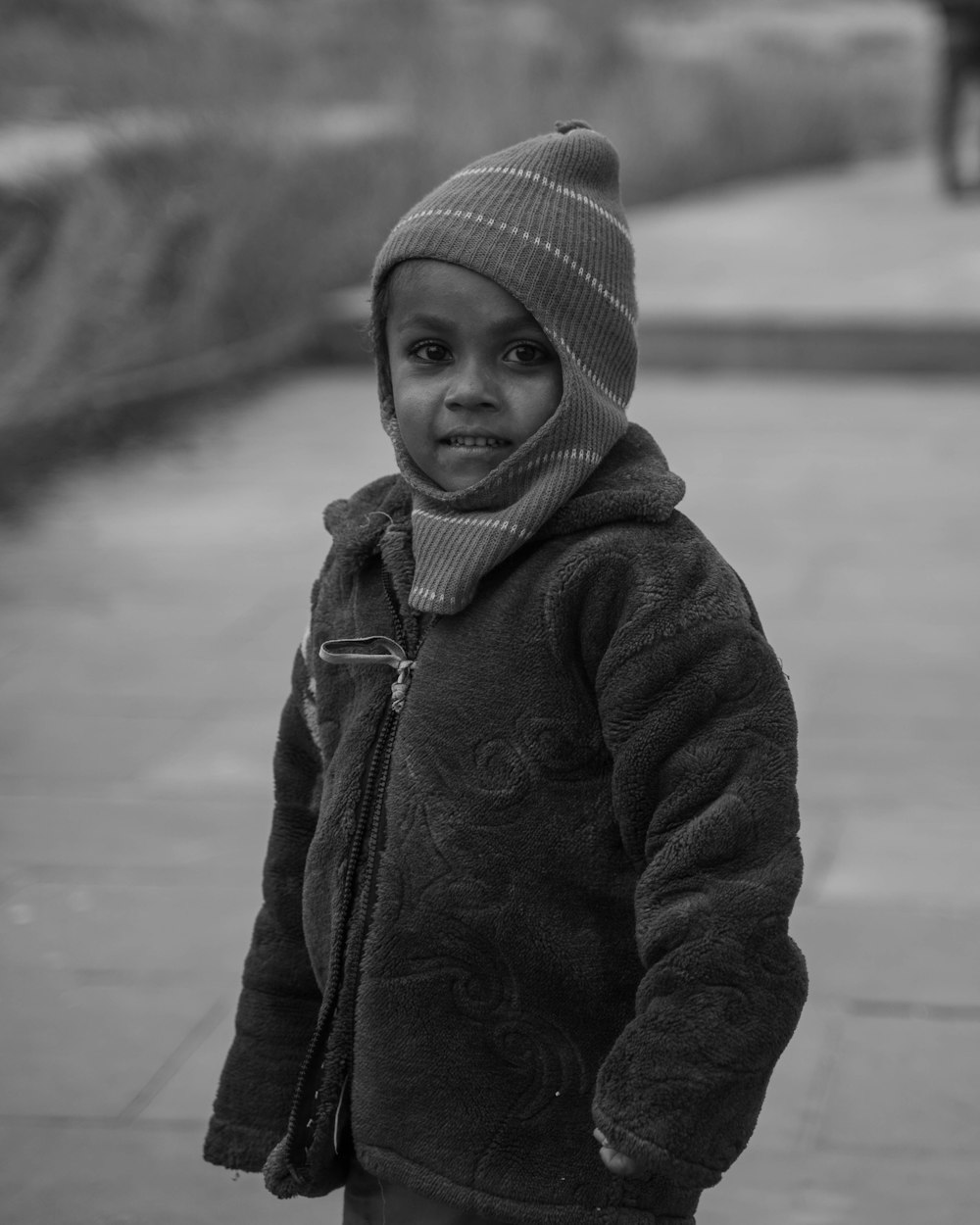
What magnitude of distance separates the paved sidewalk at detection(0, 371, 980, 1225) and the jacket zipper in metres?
0.92

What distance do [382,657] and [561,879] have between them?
0.29 metres

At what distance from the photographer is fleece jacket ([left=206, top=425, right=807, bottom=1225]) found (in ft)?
5.63

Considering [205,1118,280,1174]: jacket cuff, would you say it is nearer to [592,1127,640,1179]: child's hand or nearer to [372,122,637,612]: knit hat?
[592,1127,640,1179]: child's hand

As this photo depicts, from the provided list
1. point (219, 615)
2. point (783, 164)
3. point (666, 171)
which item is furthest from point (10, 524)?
point (783, 164)

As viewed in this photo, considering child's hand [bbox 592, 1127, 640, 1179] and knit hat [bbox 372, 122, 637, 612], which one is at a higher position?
knit hat [bbox 372, 122, 637, 612]

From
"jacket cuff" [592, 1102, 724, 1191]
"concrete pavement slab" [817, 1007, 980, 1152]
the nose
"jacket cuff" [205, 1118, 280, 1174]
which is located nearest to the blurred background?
"concrete pavement slab" [817, 1007, 980, 1152]

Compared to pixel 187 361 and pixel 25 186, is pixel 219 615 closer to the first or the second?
pixel 25 186

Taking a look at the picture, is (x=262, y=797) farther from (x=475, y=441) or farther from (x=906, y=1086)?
(x=475, y=441)

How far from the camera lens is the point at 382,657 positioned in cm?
195

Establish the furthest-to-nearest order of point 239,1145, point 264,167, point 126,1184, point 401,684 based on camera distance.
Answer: point 264,167, point 126,1184, point 239,1145, point 401,684

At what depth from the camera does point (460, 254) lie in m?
1.86

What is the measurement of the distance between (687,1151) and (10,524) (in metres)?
5.99

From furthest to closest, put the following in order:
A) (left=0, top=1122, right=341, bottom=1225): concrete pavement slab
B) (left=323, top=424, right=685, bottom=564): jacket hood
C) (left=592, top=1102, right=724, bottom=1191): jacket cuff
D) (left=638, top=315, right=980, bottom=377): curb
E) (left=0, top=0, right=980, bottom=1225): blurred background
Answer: (left=638, top=315, right=980, bottom=377): curb < (left=0, top=0, right=980, bottom=1225): blurred background < (left=0, top=1122, right=341, bottom=1225): concrete pavement slab < (left=323, top=424, right=685, bottom=564): jacket hood < (left=592, top=1102, right=724, bottom=1191): jacket cuff

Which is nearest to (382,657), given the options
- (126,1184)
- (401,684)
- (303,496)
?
(401,684)
